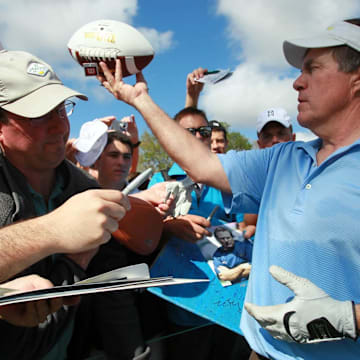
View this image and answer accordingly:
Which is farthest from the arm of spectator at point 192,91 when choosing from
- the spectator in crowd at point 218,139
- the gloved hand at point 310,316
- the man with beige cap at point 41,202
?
the gloved hand at point 310,316

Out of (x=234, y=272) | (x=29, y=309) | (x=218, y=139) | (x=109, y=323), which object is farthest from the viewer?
(x=218, y=139)

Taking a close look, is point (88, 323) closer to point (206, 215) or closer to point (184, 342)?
point (184, 342)

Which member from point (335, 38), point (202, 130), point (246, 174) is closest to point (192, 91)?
Answer: point (202, 130)

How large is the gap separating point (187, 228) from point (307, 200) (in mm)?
1025

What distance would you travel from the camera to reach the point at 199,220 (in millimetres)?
2359

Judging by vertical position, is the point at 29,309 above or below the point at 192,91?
below

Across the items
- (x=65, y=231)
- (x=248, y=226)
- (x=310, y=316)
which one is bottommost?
(x=248, y=226)

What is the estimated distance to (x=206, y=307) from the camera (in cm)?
212

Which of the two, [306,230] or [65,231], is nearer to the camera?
[65,231]

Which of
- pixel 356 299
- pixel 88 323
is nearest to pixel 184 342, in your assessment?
pixel 88 323

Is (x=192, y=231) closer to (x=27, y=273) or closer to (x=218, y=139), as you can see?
(x=27, y=273)

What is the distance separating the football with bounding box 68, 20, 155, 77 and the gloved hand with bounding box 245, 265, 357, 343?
185cm

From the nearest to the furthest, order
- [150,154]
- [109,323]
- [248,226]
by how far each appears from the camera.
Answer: [109,323], [248,226], [150,154]

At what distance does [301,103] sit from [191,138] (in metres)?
0.65
